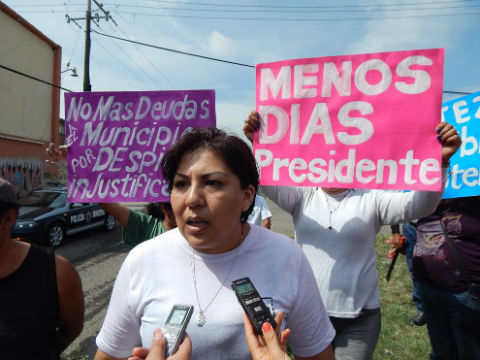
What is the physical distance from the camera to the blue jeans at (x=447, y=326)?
2383 mm

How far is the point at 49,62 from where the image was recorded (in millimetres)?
17172

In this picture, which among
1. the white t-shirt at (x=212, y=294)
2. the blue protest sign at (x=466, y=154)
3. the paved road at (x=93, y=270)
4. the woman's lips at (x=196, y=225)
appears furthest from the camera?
the paved road at (x=93, y=270)

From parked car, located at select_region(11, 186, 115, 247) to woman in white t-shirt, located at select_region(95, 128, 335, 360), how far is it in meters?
6.29

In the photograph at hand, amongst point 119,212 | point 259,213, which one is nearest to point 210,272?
point 119,212

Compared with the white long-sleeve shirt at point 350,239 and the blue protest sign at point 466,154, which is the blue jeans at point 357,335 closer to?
the white long-sleeve shirt at point 350,239

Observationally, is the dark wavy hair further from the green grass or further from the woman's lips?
the green grass

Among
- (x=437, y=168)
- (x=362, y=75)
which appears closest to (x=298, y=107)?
(x=362, y=75)

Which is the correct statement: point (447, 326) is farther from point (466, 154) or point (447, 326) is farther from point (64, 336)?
point (64, 336)

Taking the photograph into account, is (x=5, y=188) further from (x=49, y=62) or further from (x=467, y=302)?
(x=49, y=62)

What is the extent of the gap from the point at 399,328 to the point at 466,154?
2360 mm

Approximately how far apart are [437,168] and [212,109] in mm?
1544

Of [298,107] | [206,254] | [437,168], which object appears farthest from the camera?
[298,107]

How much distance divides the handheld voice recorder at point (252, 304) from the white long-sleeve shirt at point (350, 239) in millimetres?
1028

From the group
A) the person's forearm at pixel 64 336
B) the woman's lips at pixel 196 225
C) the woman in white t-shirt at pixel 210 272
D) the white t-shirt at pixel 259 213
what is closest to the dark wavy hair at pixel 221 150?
the woman in white t-shirt at pixel 210 272
